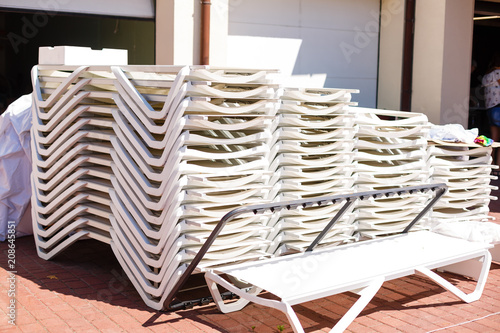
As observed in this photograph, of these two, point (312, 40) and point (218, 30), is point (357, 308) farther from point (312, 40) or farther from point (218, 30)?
point (312, 40)

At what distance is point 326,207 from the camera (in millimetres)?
5840

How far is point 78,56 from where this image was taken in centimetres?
632

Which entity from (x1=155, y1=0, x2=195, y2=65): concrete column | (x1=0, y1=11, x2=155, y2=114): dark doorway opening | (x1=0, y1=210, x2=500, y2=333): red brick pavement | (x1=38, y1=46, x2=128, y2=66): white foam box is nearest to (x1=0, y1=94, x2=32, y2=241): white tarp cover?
(x1=38, y1=46, x2=128, y2=66): white foam box

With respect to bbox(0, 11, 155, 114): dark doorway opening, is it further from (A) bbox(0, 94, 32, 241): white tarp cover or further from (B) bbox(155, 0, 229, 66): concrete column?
(A) bbox(0, 94, 32, 241): white tarp cover

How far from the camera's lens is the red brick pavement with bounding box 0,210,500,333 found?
4758mm

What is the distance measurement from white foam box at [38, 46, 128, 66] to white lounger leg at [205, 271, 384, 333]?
2.74m

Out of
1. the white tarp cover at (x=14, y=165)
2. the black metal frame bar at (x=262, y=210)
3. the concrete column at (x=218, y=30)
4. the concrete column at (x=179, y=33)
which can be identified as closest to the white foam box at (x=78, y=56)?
the white tarp cover at (x=14, y=165)

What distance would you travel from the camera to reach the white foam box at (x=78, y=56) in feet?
20.6

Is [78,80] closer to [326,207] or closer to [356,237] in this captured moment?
[326,207]

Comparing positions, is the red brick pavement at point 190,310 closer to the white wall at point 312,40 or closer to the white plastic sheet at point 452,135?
the white plastic sheet at point 452,135

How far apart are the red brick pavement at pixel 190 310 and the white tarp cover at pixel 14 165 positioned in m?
1.11

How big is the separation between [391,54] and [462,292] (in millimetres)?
7258

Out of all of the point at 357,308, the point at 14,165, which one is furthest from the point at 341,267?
the point at 14,165

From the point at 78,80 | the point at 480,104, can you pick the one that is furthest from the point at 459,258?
the point at 480,104
